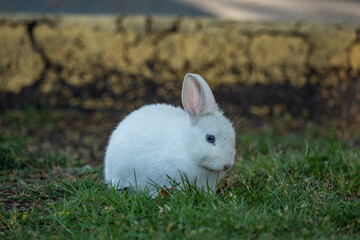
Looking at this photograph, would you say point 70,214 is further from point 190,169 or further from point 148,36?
point 148,36

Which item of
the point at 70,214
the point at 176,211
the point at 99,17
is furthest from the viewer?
the point at 99,17

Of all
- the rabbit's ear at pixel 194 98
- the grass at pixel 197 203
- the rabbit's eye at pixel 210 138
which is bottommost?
the grass at pixel 197 203

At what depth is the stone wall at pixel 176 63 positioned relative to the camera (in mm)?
5238

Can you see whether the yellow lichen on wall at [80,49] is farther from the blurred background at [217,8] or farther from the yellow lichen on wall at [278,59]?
the yellow lichen on wall at [278,59]

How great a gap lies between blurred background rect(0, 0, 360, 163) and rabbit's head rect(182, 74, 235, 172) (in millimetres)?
2438

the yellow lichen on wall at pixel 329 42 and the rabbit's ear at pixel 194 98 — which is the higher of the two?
the yellow lichen on wall at pixel 329 42

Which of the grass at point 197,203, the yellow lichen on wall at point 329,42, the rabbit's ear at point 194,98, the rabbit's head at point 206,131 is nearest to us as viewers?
the grass at point 197,203

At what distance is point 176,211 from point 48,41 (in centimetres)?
339

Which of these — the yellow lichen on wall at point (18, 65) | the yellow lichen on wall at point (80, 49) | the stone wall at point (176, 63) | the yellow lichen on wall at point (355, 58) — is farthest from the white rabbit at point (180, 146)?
the yellow lichen on wall at point (355, 58)

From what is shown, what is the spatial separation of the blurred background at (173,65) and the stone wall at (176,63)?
1 centimetres

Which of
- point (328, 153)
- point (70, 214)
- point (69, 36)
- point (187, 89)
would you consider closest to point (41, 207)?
point (70, 214)

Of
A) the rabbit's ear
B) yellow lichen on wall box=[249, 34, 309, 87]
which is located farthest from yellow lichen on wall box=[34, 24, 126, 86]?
the rabbit's ear

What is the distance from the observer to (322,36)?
5.25 metres

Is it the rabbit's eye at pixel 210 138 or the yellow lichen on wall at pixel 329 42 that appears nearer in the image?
the rabbit's eye at pixel 210 138
